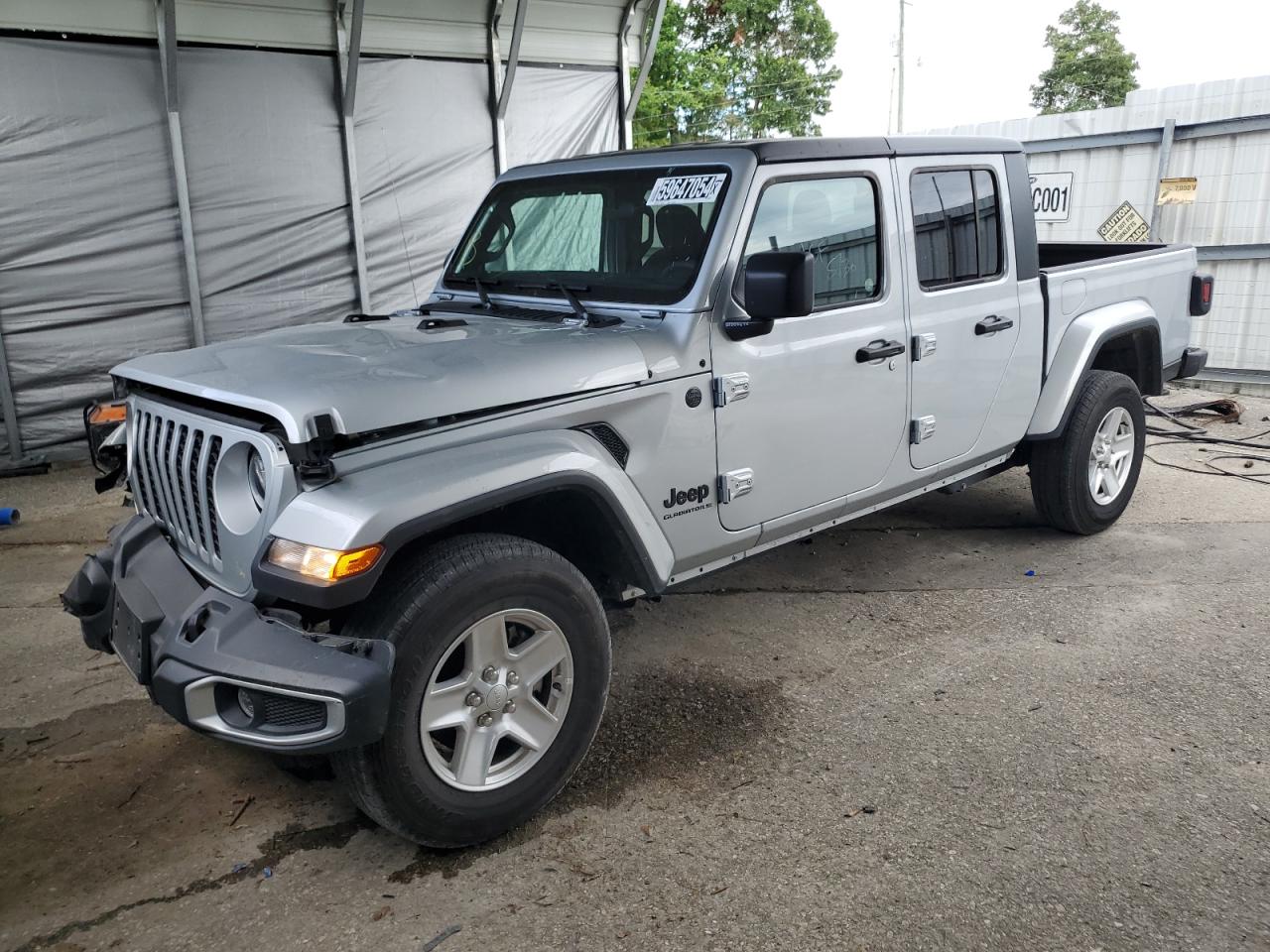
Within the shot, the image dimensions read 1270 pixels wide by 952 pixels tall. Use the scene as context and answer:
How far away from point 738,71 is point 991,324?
32664 mm

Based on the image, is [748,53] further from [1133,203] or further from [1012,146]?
[1012,146]

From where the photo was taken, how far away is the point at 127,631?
9.39ft

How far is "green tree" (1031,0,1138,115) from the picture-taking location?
109 feet

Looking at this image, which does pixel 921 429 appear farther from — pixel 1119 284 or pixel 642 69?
pixel 642 69

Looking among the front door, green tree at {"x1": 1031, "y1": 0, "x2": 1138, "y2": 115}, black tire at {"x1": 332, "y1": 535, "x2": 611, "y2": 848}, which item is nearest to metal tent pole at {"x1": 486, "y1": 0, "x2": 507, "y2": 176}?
the front door

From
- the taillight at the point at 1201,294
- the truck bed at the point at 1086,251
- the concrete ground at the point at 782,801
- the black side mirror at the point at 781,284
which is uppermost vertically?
the black side mirror at the point at 781,284

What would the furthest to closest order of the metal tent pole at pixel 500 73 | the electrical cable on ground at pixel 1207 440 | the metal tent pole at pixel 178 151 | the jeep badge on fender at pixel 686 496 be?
the metal tent pole at pixel 500 73 → the metal tent pole at pixel 178 151 → the electrical cable on ground at pixel 1207 440 → the jeep badge on fender at pixel 686 496

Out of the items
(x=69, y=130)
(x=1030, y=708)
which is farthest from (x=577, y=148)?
(x=1030, y=708)

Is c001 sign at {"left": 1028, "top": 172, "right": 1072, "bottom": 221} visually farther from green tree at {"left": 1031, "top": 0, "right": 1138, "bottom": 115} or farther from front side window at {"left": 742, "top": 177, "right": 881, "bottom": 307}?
green tree at {"left": 1031, "top": 0, "right": 1138, "bottom": 115}

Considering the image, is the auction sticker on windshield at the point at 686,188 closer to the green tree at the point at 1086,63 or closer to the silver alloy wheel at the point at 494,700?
the silver alloy wheel at the point at 494,700

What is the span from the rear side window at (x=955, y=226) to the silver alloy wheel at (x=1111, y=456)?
1307 mm

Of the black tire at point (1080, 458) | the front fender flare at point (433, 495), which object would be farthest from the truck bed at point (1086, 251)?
the front fender flare at point (433, 495)

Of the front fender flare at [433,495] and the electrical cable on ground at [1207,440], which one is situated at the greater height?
the front fender flare at [433,495]

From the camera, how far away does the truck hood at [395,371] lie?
2590 millimetres
